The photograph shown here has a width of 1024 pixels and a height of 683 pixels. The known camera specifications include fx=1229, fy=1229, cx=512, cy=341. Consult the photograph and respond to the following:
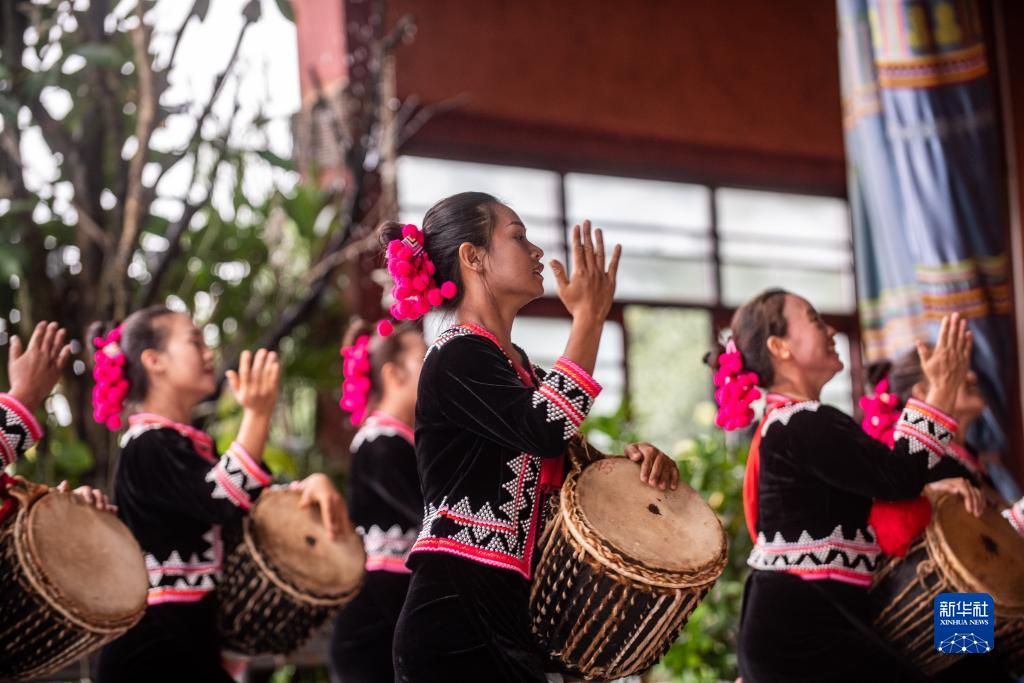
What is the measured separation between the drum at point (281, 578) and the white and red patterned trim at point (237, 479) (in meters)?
0.23

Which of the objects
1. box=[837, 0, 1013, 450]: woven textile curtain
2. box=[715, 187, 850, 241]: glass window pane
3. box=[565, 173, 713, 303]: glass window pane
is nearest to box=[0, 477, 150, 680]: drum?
box=[837, 0, 1013, 450]: woven textile curtain

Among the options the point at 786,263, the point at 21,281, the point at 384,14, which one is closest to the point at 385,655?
the point at 21,281

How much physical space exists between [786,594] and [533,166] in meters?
5.16

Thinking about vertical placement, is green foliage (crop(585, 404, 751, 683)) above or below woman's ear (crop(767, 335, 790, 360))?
below

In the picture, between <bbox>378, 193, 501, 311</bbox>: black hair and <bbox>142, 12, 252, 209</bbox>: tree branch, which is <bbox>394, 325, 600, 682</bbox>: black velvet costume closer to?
<bbox>378, 193, 501, 311</bbox>: black hair

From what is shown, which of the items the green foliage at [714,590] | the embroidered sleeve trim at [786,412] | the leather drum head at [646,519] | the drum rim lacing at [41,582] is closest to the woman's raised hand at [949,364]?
the embroidered sleeve trim at [786,412]

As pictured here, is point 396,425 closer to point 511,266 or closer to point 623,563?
point 511,266

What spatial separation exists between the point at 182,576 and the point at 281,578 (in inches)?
10.1

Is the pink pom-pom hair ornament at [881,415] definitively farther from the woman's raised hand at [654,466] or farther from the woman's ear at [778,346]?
the woman's raised hand at [654,466]

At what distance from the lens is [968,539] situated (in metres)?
2.93

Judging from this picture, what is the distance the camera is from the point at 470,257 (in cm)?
238

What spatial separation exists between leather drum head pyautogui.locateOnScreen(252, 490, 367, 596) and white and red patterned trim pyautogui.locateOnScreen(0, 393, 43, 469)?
0.73 m

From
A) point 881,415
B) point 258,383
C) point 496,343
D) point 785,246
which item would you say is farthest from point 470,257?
point 785,246

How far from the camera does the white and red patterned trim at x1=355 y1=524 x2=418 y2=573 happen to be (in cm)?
363
